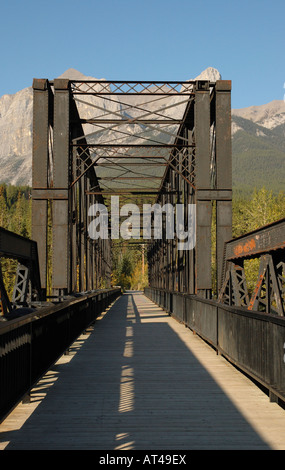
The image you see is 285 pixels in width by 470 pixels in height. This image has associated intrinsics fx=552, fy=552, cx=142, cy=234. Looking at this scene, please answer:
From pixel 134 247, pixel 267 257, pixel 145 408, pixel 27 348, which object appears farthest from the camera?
pixel 134 247

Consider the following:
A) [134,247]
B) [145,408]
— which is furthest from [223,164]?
[134,247]

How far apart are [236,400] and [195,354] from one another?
454cm

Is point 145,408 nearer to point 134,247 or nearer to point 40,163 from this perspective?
point 40,163

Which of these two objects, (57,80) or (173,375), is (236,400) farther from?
(57,80)

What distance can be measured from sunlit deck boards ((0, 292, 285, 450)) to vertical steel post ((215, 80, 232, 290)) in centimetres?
601

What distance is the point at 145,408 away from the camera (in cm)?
691

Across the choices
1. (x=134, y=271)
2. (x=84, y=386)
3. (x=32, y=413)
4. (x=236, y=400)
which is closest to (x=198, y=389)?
(x=236, y=400)

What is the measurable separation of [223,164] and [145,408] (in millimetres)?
11668

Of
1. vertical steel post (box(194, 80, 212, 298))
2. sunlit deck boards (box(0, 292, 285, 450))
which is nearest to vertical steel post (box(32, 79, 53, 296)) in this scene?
vertical steel post (box(194, 80, 212, 298))

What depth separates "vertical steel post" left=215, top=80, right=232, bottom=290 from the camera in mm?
16938

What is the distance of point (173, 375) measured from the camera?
9336 millimetres

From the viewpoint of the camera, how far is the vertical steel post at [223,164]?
1694cm

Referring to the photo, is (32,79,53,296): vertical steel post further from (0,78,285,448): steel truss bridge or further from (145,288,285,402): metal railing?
(145,288,285,402): metal railing

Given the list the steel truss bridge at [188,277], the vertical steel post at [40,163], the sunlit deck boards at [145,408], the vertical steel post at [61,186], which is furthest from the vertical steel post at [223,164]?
the sunlit deck boards at [145,408]
